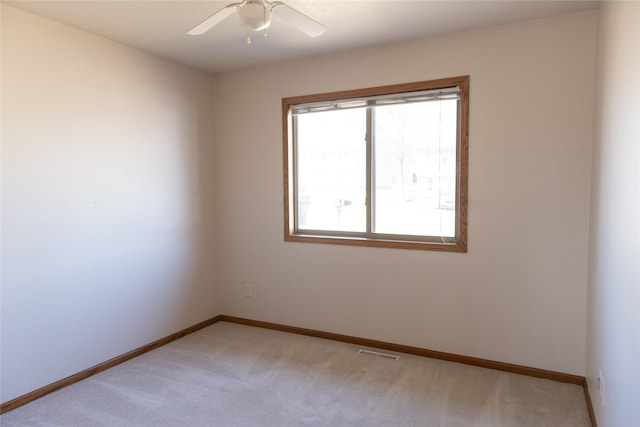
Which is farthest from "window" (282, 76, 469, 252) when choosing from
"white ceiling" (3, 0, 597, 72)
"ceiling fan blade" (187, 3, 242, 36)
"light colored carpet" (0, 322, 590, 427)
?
"ceiling fan blade" (187, 3, 242, 36)

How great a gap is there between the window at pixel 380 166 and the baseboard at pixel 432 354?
81cm

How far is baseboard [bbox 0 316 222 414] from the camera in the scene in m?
2.44

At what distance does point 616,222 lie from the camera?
5.73 ft

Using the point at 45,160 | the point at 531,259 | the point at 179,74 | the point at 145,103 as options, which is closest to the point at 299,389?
the point at 531,259

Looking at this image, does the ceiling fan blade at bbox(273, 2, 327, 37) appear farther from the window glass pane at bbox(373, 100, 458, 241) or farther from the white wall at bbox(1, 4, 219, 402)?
the white wall at bbox(1, 4, 219, 402)

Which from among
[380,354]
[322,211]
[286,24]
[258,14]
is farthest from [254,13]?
[380,354]

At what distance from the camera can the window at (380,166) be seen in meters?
3.04

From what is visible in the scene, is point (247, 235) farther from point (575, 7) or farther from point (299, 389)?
point (575, 7)

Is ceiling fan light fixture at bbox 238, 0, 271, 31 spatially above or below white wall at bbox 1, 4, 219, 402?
above

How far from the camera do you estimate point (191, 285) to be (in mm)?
3754

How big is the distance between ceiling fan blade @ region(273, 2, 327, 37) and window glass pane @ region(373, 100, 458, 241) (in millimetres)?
1264

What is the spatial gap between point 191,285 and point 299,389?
1597 millimetres

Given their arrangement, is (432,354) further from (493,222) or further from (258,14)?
(258,14)

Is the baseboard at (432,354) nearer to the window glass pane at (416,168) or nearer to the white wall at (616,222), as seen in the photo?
the white wall at (616,222)
